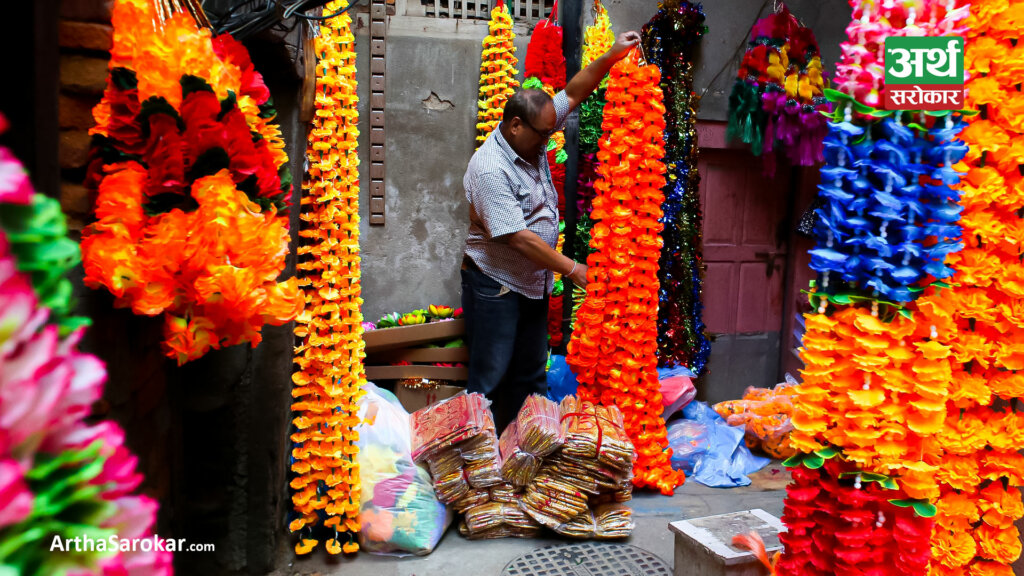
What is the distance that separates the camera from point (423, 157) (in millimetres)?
4574

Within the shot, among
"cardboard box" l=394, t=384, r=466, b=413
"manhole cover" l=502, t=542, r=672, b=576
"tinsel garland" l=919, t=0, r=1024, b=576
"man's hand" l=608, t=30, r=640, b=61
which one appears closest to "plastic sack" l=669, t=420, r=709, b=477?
"manhole cover" l=502, t=542, r=672, b=576

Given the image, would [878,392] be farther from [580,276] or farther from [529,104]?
[529,104]

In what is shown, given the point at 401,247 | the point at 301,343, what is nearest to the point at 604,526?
the point at 301,343

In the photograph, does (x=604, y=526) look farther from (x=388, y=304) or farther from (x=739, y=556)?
(x=388, y=304)

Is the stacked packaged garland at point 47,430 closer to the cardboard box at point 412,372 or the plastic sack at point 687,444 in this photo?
the cardboard box at point 412,372

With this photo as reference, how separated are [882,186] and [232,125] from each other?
1.59m

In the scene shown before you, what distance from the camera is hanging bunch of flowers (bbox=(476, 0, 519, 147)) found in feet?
14.7

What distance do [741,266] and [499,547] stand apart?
319cm

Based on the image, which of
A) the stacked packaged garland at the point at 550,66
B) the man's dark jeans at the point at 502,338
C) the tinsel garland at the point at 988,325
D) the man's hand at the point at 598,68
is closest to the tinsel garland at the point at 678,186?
the stacked packaged garland at the point at 550,66

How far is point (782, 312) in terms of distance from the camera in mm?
5461

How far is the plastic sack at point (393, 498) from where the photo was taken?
2965 millimetres

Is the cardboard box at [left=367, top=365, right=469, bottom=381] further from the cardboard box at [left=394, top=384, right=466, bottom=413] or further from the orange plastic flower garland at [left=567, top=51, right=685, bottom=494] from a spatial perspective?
the orange plastic flower garland at [left=567, top=51, right=685, bottom=494]

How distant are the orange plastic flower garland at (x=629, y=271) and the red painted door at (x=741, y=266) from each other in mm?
1752

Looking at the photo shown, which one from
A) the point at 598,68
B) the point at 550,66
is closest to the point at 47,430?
the point at 598,68
